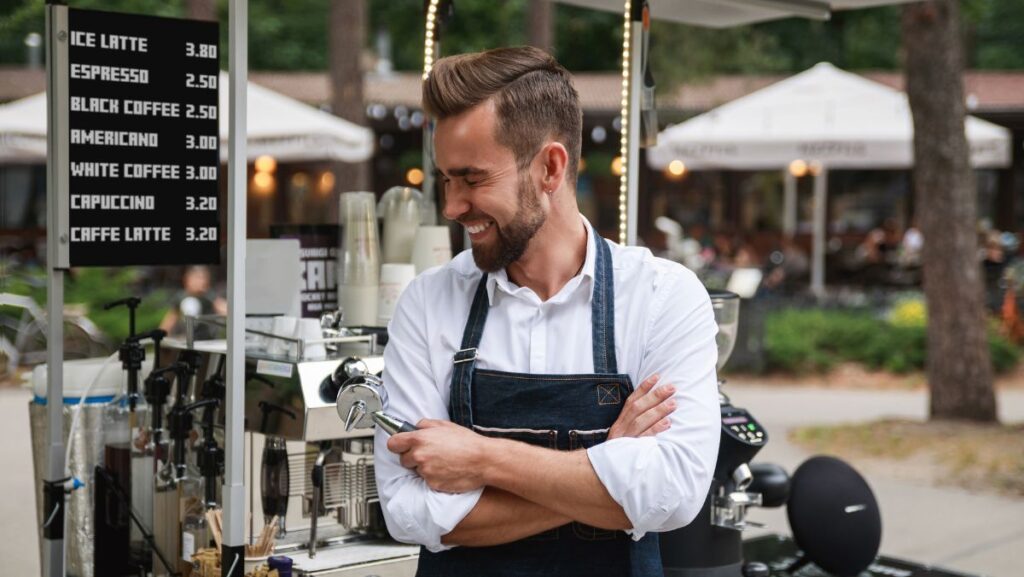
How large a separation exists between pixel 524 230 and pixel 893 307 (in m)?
12.4

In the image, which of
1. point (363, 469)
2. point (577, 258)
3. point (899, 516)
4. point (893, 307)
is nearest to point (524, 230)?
point (577, 258)

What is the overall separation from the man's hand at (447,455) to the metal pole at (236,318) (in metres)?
1.07

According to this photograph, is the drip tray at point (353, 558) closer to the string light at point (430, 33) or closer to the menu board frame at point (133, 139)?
the menu board frame at point (133, 139)

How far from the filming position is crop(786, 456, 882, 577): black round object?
436cm

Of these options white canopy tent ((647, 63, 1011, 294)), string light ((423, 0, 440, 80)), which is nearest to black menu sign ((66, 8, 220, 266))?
string light ((423, 0, 440, 80))

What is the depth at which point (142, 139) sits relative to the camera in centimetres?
338

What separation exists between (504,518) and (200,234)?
72.3 inches

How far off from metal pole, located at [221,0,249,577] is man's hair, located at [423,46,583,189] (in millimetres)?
1050

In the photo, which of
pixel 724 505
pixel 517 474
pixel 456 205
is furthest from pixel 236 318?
pixel 724 505

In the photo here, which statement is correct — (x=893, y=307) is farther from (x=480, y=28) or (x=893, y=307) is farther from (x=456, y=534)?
(x=480, y=28)

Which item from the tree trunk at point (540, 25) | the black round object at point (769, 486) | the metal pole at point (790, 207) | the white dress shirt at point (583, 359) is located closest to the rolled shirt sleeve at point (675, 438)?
the white dress shirt at point (583, 359)

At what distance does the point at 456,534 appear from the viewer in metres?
2.02

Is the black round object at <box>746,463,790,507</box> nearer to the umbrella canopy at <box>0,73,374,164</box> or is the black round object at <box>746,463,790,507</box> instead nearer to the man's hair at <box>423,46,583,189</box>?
the man's hair at <box>423,46,583,189</box>

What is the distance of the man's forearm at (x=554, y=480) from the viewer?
76.8 inches
